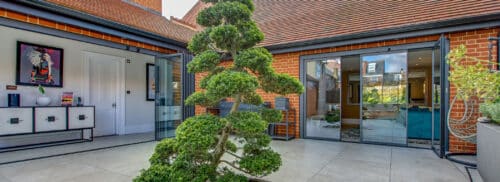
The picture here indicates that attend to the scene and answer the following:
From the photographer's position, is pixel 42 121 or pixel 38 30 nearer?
pixel 38 30

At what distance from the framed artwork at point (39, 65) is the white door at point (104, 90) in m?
0.78

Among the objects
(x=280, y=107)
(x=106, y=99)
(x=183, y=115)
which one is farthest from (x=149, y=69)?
(x=280, y=107)

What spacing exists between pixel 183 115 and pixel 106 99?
2580mm

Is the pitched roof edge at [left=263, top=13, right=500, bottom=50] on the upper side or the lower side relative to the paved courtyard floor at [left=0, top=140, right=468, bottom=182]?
upper

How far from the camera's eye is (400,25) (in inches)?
184

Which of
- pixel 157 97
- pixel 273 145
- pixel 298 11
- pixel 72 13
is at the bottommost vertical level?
pixel 273 145

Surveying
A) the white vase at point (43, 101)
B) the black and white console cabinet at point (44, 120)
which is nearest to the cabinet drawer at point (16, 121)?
the black and white console cabinet at point (44, 120)

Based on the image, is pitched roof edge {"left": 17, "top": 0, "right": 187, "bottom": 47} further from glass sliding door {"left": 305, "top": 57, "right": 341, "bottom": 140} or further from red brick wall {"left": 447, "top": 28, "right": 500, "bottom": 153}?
red brick wall {"left": 447, "top": 28, "right": 500, "bottom": 153}

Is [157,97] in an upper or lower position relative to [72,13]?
lower

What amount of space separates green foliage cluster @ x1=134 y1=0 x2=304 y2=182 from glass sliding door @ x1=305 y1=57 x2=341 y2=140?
10.9 feet

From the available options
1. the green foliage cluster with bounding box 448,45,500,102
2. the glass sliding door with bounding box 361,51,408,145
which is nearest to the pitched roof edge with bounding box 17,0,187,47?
the glass sliding door with bounding box 361,51,408,145

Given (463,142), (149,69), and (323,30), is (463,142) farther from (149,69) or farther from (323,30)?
(149,69)

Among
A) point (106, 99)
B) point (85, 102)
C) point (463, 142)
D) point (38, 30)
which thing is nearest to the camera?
point (38, 30)

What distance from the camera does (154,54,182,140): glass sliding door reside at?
5883mm
